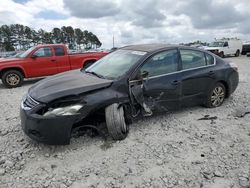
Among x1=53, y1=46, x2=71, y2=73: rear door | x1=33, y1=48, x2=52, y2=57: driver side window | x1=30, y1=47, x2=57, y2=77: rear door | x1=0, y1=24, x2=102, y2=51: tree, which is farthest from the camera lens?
x1=0, y1=24, x2=102, y2=51: tree

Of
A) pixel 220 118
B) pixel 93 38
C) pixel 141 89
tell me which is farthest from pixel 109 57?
pixel 93 38

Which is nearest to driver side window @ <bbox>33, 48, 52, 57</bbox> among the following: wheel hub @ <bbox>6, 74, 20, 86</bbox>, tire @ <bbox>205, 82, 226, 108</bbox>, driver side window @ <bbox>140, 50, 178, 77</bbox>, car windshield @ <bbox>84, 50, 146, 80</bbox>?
wheel hub @ <bbox>6, 74, 20, 86</bbox>

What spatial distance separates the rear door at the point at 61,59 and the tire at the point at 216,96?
21.7 ft

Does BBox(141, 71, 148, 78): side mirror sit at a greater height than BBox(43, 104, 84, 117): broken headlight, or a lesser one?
greater

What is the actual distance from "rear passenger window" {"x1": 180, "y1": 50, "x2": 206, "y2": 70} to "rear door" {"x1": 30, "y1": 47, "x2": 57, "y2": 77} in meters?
6.45

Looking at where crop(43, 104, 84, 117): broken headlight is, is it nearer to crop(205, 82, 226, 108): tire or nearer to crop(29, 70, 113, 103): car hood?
crop(29, 70, 113, 103): car hood

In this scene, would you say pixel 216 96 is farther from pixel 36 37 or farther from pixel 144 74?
pixel 36 37

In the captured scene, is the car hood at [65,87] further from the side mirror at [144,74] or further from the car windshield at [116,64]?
the side mirror at [144,74]

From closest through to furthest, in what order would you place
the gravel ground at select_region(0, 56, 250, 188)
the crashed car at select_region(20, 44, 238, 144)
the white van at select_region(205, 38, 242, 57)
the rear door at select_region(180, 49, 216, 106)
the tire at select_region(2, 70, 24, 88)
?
1. the gravel ground at select_region(0, 56, 250, 188)
2. the crashed car at select_region(20, 44, 238, 144)
3. the rear door at select_region(180, 49, 216, 106)
4. the tire at select_region(2, 70, 24, 88)
5. the white van at select_region(205, 38, 242, 57)

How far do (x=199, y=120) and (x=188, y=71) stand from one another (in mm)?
1013

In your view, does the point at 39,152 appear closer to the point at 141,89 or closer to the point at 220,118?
the point at 141,89

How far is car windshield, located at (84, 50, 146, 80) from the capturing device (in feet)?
13.9

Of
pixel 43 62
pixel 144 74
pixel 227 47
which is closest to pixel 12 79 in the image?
pixel 43 62

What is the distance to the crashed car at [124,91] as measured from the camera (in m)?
3.46
